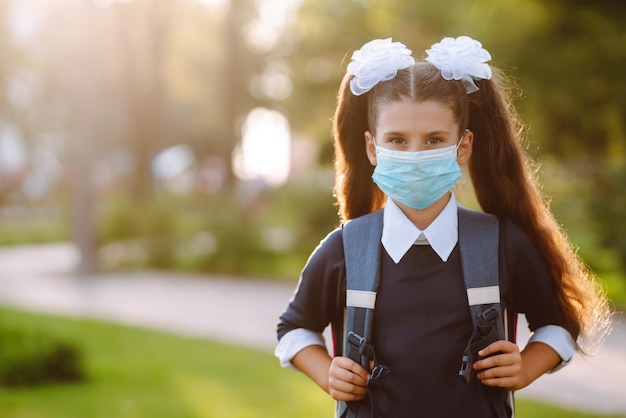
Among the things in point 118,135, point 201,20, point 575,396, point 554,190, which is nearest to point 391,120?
point 575,396

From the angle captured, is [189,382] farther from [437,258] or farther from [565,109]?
[565,109]

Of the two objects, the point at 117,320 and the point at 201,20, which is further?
the point at 201,20

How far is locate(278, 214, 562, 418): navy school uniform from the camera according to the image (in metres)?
2.05

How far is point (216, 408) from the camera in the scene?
591cm

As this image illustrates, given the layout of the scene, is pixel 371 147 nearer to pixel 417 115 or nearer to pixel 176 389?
pixel 417 115

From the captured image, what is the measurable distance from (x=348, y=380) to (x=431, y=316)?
0.84 feet

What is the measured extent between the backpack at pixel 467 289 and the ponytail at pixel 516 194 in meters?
0.14

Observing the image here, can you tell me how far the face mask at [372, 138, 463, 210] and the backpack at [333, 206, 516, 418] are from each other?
3.7 inches

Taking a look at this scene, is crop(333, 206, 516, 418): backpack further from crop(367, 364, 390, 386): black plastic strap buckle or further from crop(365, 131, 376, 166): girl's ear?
crop(365, 131, 376, 166): girl's ear

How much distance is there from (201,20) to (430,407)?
994 inches

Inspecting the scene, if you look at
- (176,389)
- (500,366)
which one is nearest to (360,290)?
(500,366)

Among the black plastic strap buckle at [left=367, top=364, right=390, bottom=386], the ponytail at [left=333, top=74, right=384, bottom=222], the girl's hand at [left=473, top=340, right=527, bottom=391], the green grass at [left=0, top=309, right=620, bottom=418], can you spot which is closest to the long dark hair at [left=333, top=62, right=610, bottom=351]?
the ponytail at [left=333, top=74, right=384, bottom=222]

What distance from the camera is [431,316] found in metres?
2.08

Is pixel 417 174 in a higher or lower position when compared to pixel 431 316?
higher
